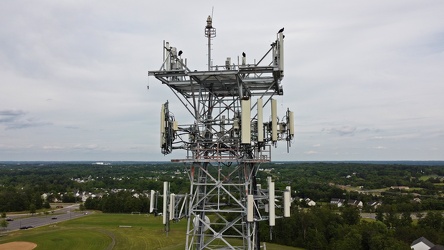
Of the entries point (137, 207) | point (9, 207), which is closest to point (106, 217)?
point (137, 207)

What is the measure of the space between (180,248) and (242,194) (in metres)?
44.6

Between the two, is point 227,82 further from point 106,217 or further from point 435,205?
point 435,205

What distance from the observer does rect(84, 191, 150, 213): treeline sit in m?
104

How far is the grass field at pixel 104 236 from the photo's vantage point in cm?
6091

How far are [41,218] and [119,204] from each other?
68.0 feet

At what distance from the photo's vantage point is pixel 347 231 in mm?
56406

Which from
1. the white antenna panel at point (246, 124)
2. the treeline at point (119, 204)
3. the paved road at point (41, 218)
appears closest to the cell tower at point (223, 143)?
the white antenna panel at point (246, 124)

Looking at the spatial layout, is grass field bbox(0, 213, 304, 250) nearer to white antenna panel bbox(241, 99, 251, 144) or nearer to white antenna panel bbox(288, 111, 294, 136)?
white antenna panel bbox(288, 111, 294, 136)

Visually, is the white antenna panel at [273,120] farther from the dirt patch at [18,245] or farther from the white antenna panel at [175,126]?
the dirt patch at [18,245]

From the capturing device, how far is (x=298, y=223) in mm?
63594

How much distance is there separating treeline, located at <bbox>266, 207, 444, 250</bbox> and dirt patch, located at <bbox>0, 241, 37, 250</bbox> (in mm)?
39792

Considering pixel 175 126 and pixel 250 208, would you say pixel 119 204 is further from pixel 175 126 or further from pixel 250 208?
pixel 250 208

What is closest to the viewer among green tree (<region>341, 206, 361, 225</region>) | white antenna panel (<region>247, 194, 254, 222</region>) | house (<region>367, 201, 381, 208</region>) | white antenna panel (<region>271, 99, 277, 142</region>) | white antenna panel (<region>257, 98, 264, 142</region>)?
white antenna panel (<region>247, 194, 254, 222</region>)

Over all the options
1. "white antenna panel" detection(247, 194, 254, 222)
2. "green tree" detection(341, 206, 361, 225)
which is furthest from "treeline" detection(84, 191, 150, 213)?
"white antenna panel" detection(247, 194, 254, 222)
